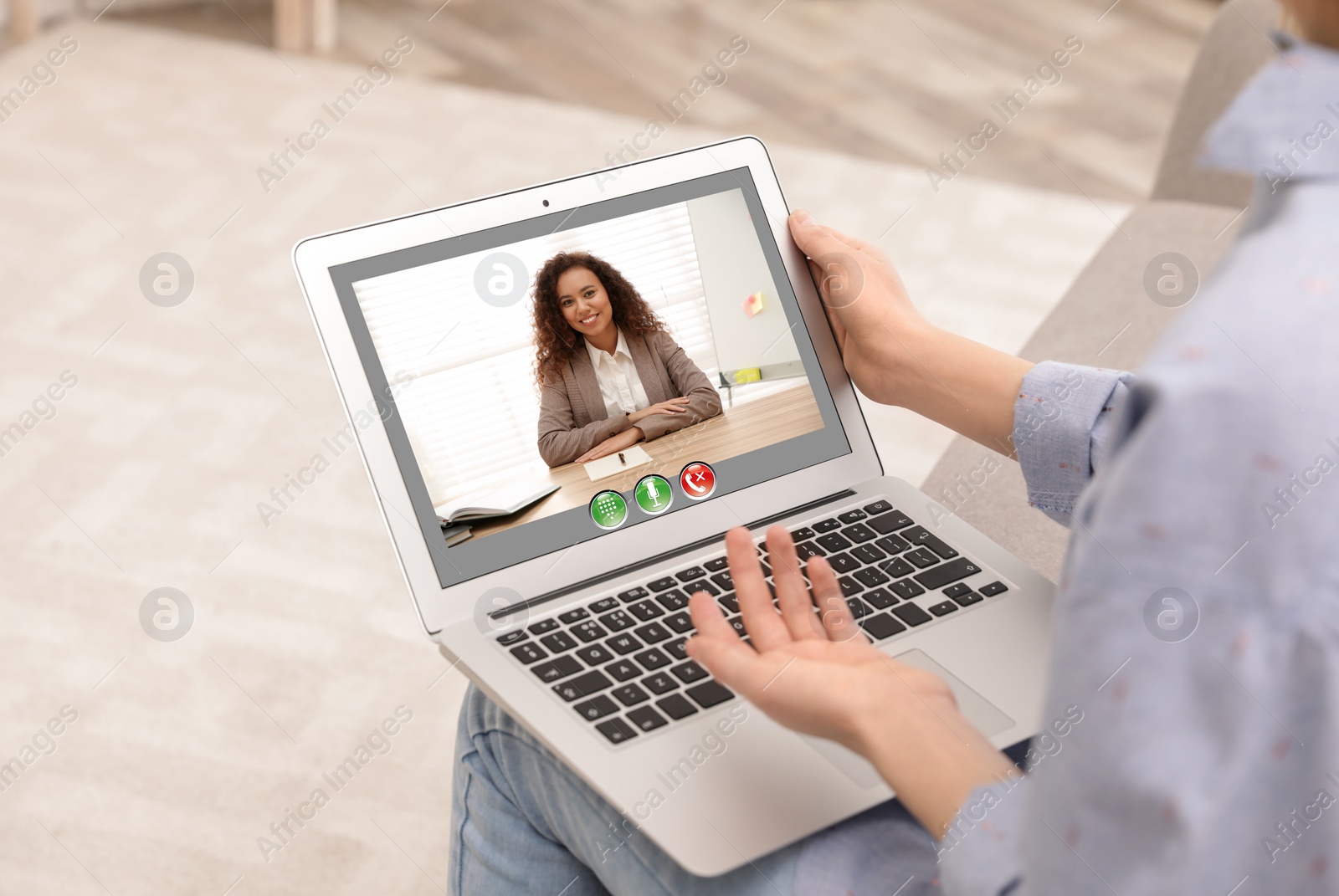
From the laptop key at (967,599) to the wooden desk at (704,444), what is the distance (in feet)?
0.56

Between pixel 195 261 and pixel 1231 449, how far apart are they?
1.92 m

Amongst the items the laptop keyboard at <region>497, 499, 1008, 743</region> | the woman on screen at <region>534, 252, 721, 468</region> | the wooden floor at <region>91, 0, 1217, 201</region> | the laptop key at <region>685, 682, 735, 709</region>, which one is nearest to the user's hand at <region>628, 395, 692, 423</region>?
the woman on screen at <region>534, 252, 721, 468</region>

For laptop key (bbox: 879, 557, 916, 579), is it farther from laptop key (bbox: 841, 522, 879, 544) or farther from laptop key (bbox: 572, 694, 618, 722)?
laptop key (bbox: 572, 694, 618, 722)

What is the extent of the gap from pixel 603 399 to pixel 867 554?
21cm

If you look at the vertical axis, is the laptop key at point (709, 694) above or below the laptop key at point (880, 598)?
above

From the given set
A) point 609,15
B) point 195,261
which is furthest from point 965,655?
point 609,15

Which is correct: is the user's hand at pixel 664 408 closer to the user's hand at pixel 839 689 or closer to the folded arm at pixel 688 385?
the folded arm at pixel 688 385

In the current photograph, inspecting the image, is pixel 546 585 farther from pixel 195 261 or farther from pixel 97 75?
pixel 97 75

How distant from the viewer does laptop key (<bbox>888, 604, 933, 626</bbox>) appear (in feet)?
2.48

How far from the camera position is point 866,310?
34.3 inches

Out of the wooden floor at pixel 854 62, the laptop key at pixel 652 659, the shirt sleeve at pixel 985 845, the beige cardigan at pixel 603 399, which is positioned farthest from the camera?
the wooden floor at pixel 854 62

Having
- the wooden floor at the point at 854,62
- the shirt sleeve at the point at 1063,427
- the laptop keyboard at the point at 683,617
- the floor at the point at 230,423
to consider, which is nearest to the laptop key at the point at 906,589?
the laptop keyboard at the point at 683,617

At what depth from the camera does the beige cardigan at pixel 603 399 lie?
2.69 feet

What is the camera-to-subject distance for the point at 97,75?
2543mm
